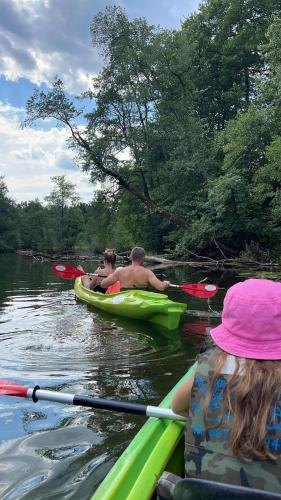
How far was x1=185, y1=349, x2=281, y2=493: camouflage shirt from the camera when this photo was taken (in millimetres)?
1522

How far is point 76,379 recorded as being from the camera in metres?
4.58

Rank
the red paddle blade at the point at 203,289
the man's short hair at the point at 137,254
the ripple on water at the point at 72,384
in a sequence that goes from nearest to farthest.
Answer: the ripple on water at the point at 72,384 → the man's short hair at the point at 137,254 → the red paddle blade at the point at 203,289

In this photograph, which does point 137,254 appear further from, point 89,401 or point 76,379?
point 89,401

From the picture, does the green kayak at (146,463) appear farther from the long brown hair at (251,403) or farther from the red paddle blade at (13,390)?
the red paddle blade at (13,390)

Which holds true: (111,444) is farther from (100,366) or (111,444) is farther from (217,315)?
Answer: (217,315)

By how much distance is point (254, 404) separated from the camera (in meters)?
1.53

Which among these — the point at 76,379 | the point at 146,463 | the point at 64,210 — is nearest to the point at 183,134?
the point at 76,379

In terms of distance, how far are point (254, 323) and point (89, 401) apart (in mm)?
1495

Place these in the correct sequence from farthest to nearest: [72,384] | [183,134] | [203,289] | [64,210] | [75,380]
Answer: [64,210]
[183,134]
[203,289]
[75,380]
[72,384]

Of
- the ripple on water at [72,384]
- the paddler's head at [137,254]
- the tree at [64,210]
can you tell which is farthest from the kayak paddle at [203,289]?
the tree at [64,210]

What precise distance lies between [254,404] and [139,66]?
26.3 m

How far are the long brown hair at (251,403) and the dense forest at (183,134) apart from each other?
16.0m

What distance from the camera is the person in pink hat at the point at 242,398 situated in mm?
1521

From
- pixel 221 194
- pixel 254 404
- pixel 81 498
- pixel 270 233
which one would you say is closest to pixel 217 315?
pixel 81 498
